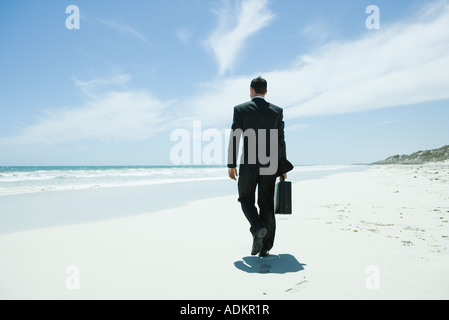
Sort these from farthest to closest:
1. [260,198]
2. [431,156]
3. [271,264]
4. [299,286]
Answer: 1. [431,156]
2. [260,198]
3. [271,264]
4. [299,286]

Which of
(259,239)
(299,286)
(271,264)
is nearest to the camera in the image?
(299,286)

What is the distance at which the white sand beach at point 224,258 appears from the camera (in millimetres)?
2574

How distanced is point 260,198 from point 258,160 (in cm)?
47

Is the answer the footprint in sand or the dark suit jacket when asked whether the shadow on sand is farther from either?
the dark suit jacket

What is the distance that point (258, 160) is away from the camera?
348 centimetres

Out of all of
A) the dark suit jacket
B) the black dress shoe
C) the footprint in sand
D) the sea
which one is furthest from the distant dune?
the footprint in sand

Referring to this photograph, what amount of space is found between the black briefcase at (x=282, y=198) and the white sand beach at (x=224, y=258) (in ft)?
1.86

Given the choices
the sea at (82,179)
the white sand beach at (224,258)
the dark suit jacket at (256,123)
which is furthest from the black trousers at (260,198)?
the sea at (82,179)

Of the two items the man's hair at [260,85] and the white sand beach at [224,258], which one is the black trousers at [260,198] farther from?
the man's hair at [260,85]

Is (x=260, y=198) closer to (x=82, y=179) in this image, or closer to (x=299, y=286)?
(x=299, y=286)

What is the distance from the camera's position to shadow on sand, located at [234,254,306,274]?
3.07 metres

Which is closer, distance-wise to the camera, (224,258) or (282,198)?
(224,258)

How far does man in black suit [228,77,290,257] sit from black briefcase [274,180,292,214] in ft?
0.28

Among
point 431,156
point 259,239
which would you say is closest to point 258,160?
point 259,239
